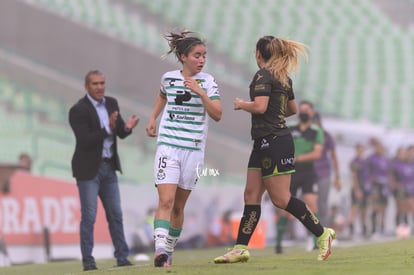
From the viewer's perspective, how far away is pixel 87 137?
35.3 ft

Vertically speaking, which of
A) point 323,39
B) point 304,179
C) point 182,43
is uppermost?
point 323,39

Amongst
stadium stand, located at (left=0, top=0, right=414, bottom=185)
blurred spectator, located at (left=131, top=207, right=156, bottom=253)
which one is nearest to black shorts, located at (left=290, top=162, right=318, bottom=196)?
blurred spectator, located at (left=131, top=207, right=156, bottom=253)

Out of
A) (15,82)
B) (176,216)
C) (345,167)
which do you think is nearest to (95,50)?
(15,82)

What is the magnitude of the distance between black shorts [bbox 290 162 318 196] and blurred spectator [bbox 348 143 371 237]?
7.44 metres

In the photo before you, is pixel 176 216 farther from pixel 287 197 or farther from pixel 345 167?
pixel 345 167

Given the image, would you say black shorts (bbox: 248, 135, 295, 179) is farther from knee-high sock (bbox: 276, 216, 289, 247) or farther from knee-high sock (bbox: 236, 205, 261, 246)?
knee-high sock (bbox: 276, 216, 289, 247)

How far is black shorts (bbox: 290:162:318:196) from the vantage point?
48.0 ft

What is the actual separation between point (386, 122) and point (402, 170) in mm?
1944

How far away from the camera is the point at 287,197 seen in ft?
29.2

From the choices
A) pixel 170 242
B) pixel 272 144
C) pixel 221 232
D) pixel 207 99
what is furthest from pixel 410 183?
pixel 207 99

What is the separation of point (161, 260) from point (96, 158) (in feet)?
7.95

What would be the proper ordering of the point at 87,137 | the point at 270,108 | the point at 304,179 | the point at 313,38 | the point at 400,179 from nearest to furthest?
the point at 270,108 < the point at 87,137 < the point at 304,179 < the point at 400,179 < the point at 313,38

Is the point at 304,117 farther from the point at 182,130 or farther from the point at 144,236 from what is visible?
the point at 182,130

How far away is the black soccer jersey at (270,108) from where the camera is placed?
29.0ft
